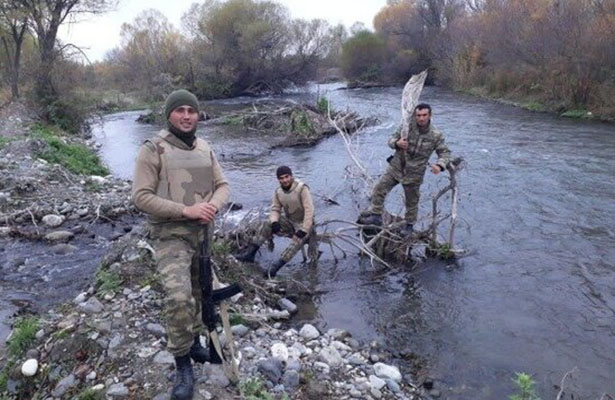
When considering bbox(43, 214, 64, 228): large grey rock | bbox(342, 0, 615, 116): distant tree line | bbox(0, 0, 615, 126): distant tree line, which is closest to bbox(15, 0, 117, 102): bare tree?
bbox(0, 0, 615, 126): distant tree line

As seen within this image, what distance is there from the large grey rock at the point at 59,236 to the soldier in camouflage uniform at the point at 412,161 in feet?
16.5

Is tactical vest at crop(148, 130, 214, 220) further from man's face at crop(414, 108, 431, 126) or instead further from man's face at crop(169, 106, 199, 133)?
man's face at crop(414, 108, 431, 126)

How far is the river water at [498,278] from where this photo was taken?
5582mm

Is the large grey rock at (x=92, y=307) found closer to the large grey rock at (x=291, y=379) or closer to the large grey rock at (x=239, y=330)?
the large grey rock at (x=239, y=330)

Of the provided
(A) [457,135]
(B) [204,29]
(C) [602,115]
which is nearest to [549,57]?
(C) [602,115]

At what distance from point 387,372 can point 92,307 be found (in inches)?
123

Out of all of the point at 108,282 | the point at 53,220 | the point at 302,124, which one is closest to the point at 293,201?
the point at 108,282

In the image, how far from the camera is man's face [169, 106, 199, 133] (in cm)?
389

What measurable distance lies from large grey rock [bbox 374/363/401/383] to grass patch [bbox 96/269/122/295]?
298 cm

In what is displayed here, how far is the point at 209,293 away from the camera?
4.12m

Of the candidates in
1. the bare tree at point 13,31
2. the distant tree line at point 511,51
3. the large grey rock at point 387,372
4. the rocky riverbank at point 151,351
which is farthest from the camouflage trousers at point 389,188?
the bare tree at point 13,31

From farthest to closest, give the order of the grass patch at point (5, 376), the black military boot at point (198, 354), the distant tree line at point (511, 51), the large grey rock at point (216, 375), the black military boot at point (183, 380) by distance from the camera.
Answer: the distant tree line at point (511, 51), the grass patch at point (5, 376), the black military boot at point (198, 354), the large grey rock at point (216, 375), the black military boot at point (183, 380)

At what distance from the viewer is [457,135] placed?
Answer: 18.3 meters

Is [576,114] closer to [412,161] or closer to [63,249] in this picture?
[412,161]
